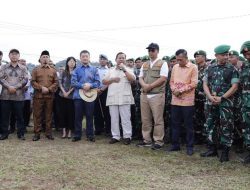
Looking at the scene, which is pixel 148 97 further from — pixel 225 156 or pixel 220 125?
pixel 225 156

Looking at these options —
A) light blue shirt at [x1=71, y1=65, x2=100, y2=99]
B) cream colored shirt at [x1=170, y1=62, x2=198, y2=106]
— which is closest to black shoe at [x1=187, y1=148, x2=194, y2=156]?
cream colored shirt at [x1=170, y1=62, x2=198, y2=106]

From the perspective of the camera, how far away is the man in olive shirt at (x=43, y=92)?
307 inches

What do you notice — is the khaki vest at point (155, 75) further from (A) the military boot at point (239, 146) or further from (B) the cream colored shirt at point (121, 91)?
(A) the military boot at point (239, 146)

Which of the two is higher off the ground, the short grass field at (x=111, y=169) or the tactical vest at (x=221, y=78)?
the tactical vest at (x=221, y=78)

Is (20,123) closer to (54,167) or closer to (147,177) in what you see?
(54,167)

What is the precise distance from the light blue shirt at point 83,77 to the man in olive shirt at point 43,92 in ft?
1.64

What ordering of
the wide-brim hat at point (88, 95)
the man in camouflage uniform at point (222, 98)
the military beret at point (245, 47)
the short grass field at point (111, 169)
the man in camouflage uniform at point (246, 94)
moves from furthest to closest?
1. the wide-brim hat at point (88, 95)
2. the man in camouflage uniform at point (222, 98)
3. the man in camouflage uniform at point (246, 94)
4. the military beret at point (245, 47)
5. the short grass field at point (111, 169)

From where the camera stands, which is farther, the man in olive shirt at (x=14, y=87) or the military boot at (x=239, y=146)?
the man in olive shirt at (x=14, y=87)

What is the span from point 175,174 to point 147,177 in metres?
0.46

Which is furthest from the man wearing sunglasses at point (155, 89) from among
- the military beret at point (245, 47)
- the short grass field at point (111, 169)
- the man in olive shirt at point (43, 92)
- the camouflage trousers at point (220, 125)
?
the man in olive shirt at point (43, 92)

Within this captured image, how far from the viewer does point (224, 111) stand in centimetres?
582

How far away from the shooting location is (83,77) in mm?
7695

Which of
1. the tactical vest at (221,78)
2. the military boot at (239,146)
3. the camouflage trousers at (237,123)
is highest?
the tactical vest at (221,78)

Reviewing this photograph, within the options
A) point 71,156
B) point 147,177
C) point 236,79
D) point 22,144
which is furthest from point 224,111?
point 22,144
